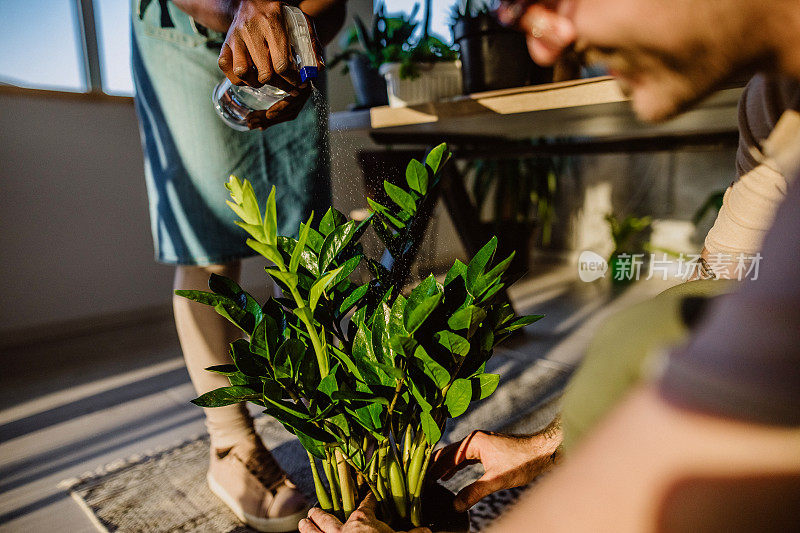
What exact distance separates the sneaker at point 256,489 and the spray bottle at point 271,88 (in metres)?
0.56

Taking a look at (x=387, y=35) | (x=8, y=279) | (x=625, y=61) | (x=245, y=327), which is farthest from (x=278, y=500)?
(x=8, y=279)

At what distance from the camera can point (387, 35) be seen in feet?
5.04

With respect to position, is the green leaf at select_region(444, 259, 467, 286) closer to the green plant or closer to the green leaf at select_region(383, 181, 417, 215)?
the green leaf at select_region(383, 181, 417, 215)

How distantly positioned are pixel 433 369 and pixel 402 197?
7.5 inches

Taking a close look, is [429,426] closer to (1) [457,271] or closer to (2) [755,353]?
(1) [457,271]

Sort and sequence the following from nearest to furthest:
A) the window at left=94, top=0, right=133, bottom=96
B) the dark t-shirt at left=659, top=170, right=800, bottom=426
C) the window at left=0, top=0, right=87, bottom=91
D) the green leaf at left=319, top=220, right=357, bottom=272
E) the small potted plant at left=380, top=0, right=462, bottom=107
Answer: the dark t-shirt at left=659, top=170, right=800, bottom=426, the green leaf at left=319, top=220, right=357, bottom=272, the small potted plant at left=380, top=0, right=462, bottom=107, the window at left=0, top=0, right=87, bottom=91, the window at left=94, top=0, right=133, bottom=96

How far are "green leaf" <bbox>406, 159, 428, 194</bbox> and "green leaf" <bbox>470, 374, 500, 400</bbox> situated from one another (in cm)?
20

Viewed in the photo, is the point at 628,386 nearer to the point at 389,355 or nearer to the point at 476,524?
the point at 389,355

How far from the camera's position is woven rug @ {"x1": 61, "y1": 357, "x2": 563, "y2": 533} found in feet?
2.80

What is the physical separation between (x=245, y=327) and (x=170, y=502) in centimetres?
64

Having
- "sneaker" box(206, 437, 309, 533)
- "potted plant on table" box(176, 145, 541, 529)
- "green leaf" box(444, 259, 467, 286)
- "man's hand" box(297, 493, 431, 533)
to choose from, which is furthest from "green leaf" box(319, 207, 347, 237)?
"sneaker" box(206, 437, 309, 533)

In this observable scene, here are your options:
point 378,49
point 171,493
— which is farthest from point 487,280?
point 378,49

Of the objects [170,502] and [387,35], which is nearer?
[170,502]

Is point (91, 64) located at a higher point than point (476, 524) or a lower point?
higher
